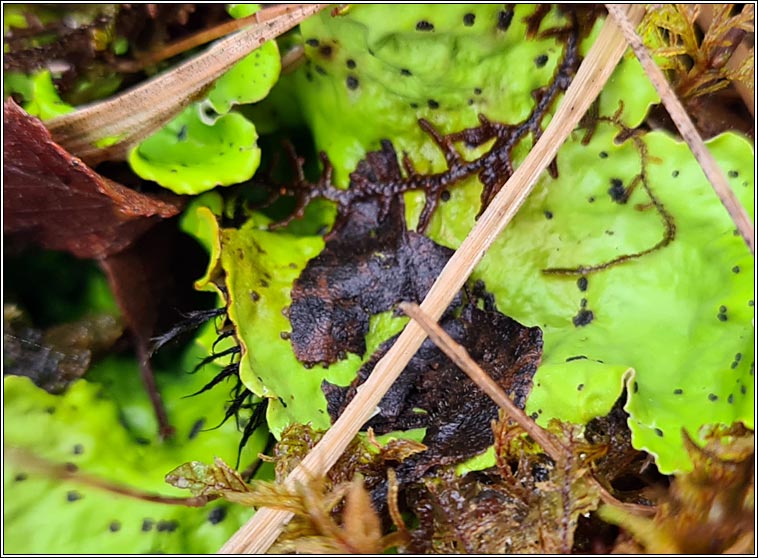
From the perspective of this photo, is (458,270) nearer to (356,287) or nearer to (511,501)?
(356,287)

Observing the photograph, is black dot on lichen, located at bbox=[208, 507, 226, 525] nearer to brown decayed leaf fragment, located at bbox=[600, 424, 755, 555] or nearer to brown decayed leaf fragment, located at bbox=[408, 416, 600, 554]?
brown decayed leaf fragment, located at bbox=[408, 416, 600, 554]

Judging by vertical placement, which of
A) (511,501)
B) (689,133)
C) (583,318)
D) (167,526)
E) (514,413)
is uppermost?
(689,133)

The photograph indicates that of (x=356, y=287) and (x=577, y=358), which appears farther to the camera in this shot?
(x=356, y=287)

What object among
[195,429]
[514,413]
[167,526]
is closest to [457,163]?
Result: [514,413]

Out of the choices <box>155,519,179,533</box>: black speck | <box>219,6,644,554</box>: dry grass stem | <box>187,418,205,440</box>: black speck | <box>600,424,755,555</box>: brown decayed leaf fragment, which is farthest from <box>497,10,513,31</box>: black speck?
<box>155,519,179,533</box>: black speck

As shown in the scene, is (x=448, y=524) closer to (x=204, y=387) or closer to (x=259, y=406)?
(x=259, y=406)

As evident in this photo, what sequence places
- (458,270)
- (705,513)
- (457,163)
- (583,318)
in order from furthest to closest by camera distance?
Result: (457,163) → (583,318) → (458,270) → (705,513)
